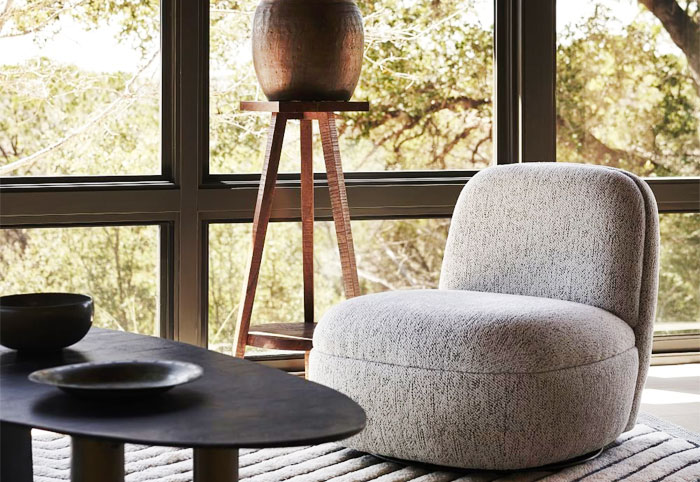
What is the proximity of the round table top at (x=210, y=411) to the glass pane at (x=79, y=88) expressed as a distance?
189 centimetres

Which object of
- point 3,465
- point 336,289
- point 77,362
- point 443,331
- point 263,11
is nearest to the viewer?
point 77,362

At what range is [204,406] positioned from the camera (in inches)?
58.0

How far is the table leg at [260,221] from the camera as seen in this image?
3.36 metres

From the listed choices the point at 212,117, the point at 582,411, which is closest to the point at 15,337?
the point at 582,411

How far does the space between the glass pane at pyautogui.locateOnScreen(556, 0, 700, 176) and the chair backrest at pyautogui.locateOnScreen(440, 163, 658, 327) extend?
100cm

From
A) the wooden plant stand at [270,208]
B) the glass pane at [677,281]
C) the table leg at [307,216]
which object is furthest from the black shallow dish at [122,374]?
the glass pane at [677,281]

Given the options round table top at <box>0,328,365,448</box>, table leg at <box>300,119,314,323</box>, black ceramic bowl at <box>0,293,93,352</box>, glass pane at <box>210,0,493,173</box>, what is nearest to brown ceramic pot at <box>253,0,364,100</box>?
table leg at <box>300,119,314,323</box>

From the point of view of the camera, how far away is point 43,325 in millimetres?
1810

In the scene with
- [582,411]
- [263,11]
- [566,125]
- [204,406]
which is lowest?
[582,411]

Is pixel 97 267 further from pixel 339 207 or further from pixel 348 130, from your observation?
pixel 348 130

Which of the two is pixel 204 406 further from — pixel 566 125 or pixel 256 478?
pixel 566 125

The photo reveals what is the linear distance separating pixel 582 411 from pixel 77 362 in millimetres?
1334

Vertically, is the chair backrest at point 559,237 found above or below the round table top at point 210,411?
above

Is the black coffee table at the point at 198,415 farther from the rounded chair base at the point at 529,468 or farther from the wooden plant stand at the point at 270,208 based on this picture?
the wooden plant stand at the point at 270,208
